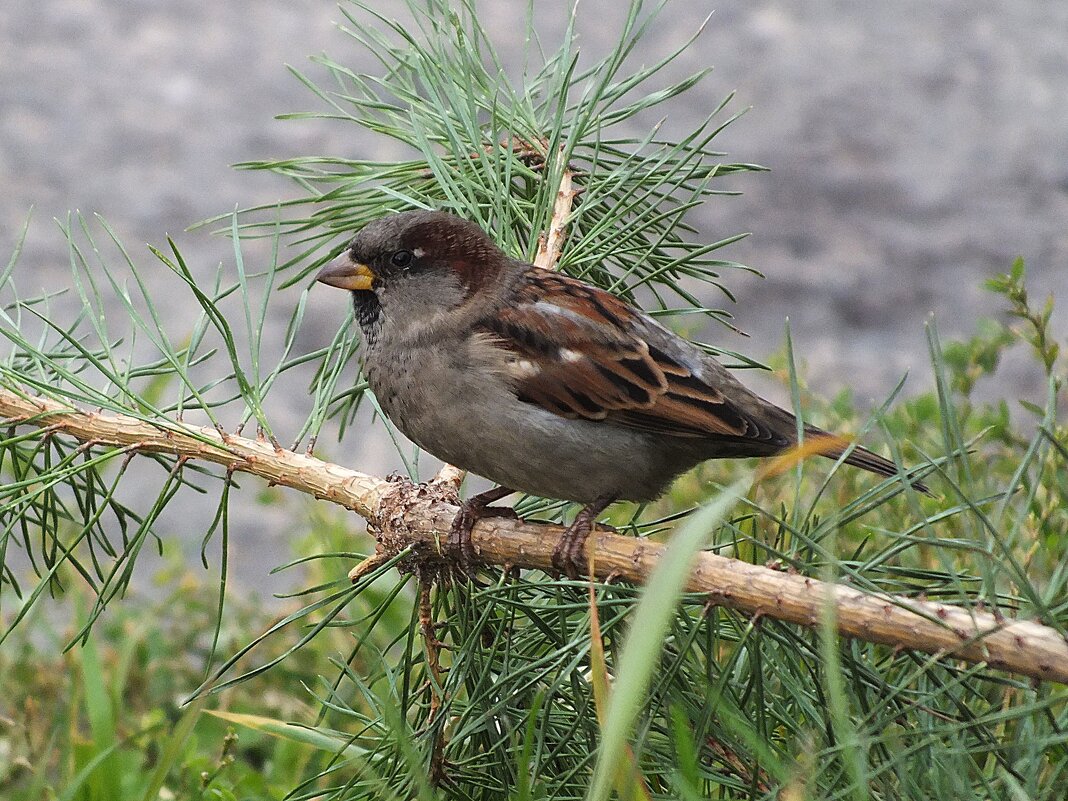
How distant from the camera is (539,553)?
51.3 inches

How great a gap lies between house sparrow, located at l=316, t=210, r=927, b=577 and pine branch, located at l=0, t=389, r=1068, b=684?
23cm

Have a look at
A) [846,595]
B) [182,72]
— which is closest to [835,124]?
[182,72]

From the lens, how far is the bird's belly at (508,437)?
1.61 m

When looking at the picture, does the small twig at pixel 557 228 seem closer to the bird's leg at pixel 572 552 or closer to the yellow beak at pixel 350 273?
the yellow beak at pixel 350 273

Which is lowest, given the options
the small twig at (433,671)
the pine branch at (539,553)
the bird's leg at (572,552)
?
the small twig at (433,671)

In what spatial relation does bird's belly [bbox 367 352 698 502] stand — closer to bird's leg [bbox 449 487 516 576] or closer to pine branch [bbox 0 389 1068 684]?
pine branch [bbox 0 389 1068 684]

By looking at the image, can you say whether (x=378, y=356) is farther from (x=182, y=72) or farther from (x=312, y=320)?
(x=182, y=72)

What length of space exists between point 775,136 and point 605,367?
98.4 inches

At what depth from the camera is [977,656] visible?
91 cm

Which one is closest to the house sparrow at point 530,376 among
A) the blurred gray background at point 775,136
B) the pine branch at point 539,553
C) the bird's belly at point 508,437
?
the bird's belly at point 508,437

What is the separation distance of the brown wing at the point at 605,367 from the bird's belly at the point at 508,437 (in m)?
0.03

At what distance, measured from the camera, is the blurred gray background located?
3730 millimetres

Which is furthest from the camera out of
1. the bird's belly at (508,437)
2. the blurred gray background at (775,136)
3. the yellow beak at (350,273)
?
Answer: the blurred gray background at (775,136)

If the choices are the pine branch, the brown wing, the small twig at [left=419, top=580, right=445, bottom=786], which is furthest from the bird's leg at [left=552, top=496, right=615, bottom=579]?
the brown wing
